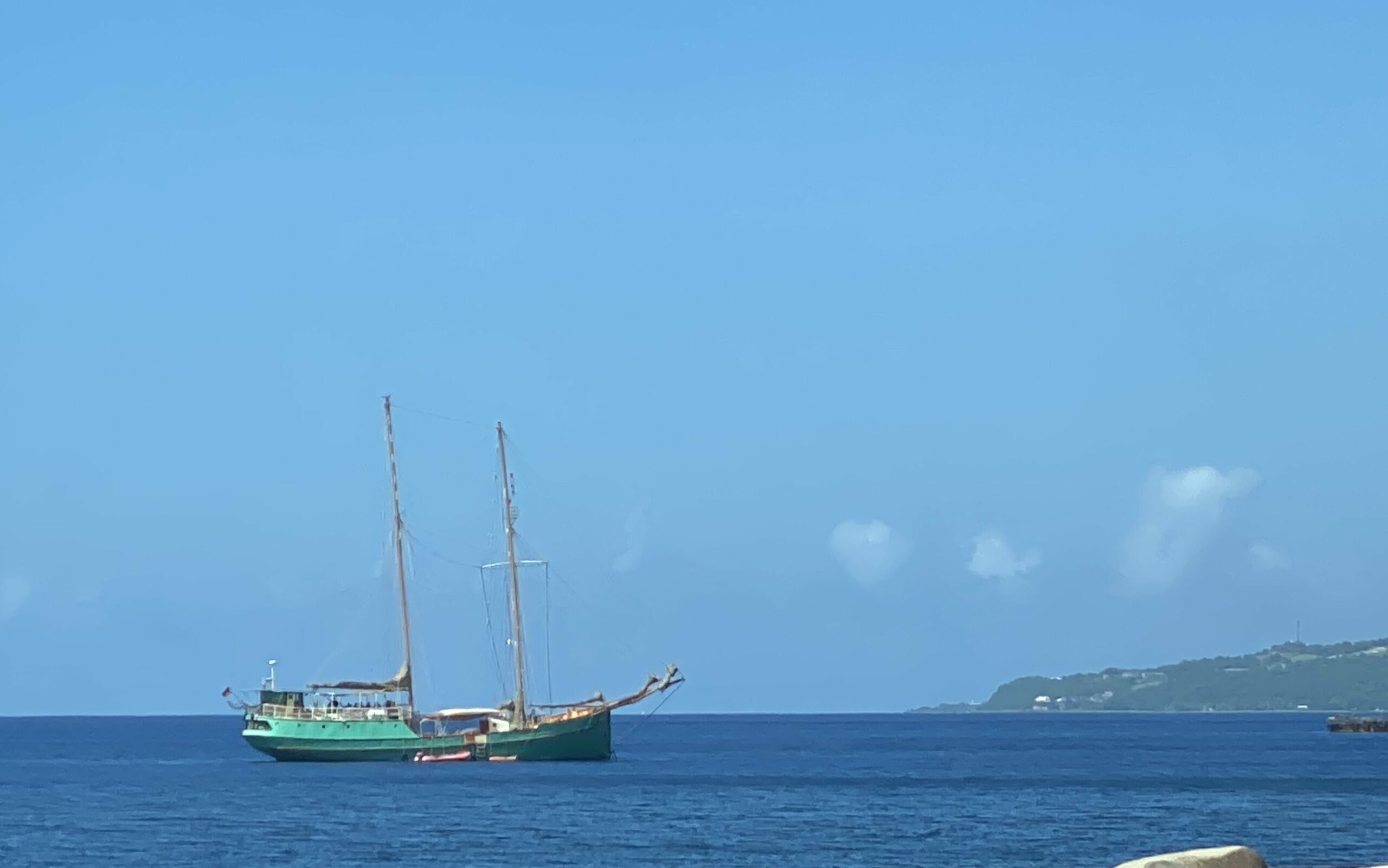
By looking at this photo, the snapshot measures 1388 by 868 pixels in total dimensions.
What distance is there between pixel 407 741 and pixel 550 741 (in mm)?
9395

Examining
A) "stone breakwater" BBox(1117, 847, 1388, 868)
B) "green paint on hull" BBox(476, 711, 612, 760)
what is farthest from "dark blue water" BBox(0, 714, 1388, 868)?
"stone breakwater" BBox(1117, 847, 1388, 868)

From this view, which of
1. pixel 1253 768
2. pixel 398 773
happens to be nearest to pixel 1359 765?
pixel 1253 768

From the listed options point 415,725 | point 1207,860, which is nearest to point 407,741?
point 415,725

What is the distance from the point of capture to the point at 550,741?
135 meters

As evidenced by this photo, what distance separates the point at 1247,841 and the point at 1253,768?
67.2 metres

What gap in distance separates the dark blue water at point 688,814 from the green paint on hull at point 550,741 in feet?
4.18

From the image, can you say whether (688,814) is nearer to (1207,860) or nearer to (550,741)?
(550,741)

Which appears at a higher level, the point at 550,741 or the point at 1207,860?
the point at 550,741

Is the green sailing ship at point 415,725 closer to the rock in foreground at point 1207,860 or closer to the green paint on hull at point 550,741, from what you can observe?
the green paint on hull at point 550,741

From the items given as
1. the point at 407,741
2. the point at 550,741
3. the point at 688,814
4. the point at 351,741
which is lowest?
the point at 688,814

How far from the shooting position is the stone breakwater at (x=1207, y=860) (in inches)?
1126

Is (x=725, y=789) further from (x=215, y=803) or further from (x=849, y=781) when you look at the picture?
(x=215, y=803)

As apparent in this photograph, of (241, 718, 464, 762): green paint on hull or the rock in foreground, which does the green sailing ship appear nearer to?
(241, 718, 464, 762): green paint on hull

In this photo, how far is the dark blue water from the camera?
240 feet
